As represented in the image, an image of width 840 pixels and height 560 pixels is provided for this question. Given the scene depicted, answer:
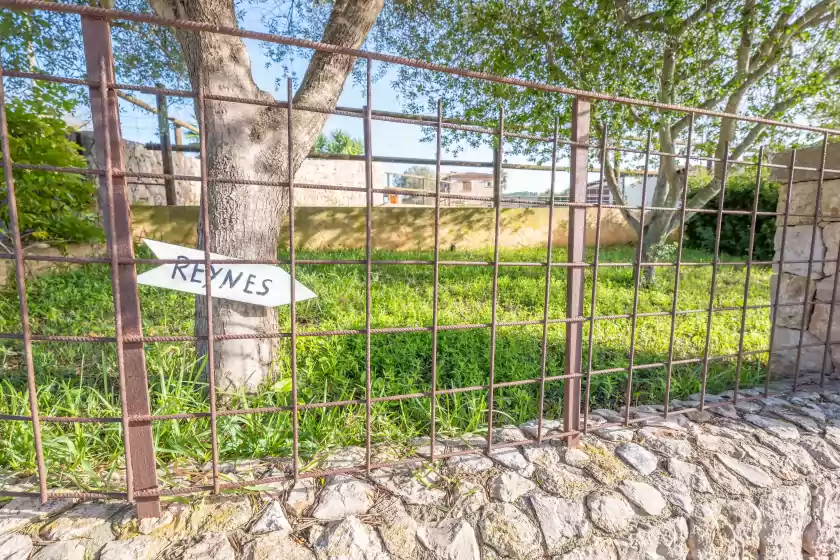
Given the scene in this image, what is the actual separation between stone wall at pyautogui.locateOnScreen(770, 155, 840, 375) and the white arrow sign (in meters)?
2.65

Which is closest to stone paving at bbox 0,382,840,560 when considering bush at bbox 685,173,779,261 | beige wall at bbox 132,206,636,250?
beige wall at bbox 132,206,636,250

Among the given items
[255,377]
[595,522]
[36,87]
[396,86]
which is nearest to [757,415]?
[595,522]

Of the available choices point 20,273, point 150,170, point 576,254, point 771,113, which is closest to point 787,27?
point 771,113

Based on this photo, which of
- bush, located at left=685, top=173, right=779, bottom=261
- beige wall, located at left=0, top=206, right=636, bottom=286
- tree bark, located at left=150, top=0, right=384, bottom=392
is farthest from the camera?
bush, located at left=685, top=173, right=779, bottom=261

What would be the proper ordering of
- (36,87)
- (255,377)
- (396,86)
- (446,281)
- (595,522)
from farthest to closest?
(396,86)
(446,281)
(36,87)
(255,377)
(595,522)

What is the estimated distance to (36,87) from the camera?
3379mm

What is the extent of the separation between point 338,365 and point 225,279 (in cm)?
111

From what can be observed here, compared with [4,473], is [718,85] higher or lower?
higher

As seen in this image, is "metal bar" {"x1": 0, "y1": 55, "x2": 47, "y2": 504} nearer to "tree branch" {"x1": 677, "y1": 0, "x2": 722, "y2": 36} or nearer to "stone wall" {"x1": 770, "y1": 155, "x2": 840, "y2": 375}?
"stone wall" {"x1": 770, "y1": 155, "x2": 840, "y2": 375}

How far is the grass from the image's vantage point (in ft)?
5.30

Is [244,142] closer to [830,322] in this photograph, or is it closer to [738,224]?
[830,322]

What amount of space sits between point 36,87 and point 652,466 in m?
4.95

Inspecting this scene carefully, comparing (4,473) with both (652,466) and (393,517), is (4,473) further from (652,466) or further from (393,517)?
(652,466)

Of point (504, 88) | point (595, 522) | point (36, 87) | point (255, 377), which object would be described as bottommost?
point (595, 522)
